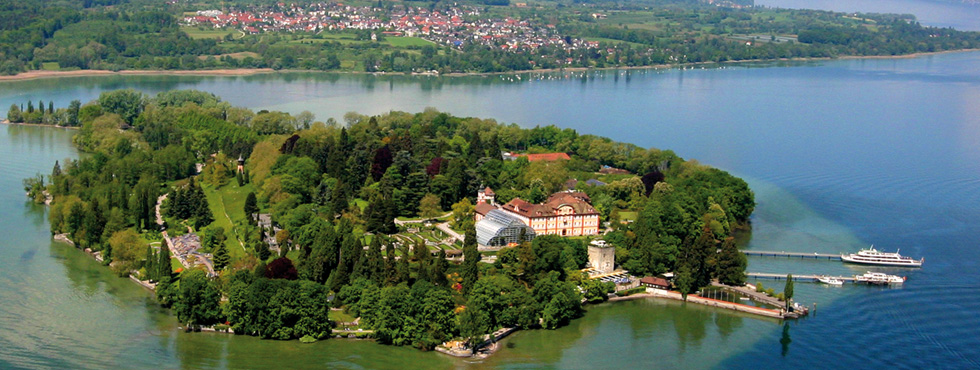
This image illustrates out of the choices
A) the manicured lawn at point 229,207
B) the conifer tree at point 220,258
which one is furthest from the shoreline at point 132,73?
the conifer tree at point 220,258

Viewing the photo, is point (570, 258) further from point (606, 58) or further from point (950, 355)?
point (606, 58)

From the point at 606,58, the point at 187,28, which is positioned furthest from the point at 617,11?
the point at 187,28

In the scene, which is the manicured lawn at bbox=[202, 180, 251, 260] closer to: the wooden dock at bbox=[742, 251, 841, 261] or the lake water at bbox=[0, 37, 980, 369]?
the lake water at bbox=[0, 37, 980, 369]

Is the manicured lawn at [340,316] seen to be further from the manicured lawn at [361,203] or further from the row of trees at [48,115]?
the row of trees at [48,115]

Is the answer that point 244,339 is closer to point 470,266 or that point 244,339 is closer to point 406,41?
point 470,266

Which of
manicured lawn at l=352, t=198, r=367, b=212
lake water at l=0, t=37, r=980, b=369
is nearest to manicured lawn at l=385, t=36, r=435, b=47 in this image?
lake water at l=0, t=37, r=980, b=369
